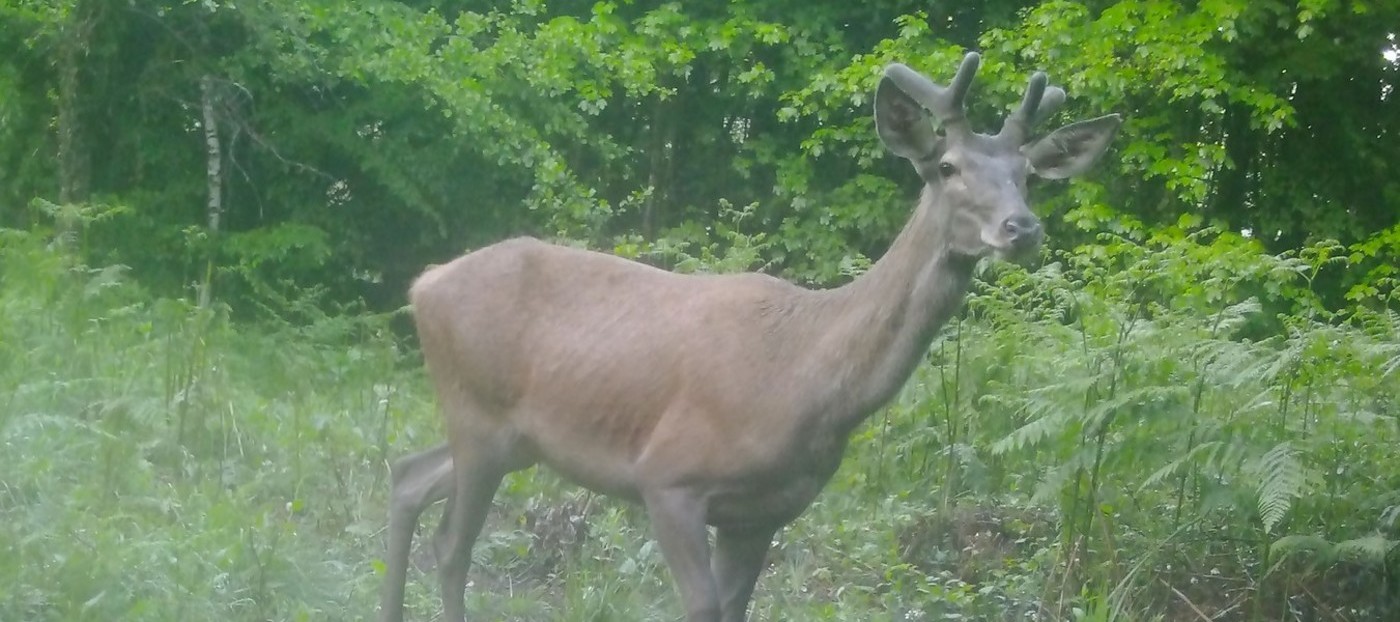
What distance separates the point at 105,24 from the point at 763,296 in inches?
487

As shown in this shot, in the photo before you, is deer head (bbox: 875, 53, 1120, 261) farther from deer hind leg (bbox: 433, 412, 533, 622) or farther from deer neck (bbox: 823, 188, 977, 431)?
deer hind leg (bbox: 433, 412, 533, 622)

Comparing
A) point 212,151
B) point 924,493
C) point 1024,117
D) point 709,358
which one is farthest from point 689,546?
point 212,151

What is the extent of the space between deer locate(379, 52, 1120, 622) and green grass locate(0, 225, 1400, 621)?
76 cm

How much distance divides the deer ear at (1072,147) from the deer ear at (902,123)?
1.37 feet

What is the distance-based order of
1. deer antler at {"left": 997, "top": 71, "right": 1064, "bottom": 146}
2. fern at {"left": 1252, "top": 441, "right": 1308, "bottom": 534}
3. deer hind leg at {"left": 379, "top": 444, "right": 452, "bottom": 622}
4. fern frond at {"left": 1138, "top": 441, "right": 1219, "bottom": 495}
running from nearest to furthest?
deer antler at {"left": 997, "top": 71, "right": 1064, "bottom": 146}
fern at {"left": 1252, "top": 441, "right": 1308, "bottom": 534}
fern frond at {"left": 1138, "top": 441, "right": 1219, "bottom": 495}
deer hind leg at {"left": 379, "top": 444, "right": 452, "bottom": 622}

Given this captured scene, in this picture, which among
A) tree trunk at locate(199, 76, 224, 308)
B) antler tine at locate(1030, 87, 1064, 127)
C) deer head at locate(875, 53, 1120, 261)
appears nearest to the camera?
deer head at locate(875, 53, 1120, 261)

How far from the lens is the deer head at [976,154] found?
5684mm

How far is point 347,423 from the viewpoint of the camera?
9.22 metres

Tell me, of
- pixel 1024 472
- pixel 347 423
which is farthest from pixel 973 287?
pixel 347 423

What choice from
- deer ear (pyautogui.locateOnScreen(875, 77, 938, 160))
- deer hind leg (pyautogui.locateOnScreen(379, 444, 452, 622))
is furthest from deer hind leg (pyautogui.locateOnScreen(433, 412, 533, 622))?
deer ear (pyautogui.locateOnScreen(875, 77, 938, 160))

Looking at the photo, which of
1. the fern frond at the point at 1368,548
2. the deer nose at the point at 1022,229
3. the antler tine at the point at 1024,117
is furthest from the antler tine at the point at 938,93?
the fern frond at the point at 1368,548

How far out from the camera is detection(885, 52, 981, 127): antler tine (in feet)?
19.6

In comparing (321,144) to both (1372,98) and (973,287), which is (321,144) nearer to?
(973,287)

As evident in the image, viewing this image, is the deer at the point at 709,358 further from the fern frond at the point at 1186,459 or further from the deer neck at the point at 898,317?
the fern frond at the point at 1186,459
